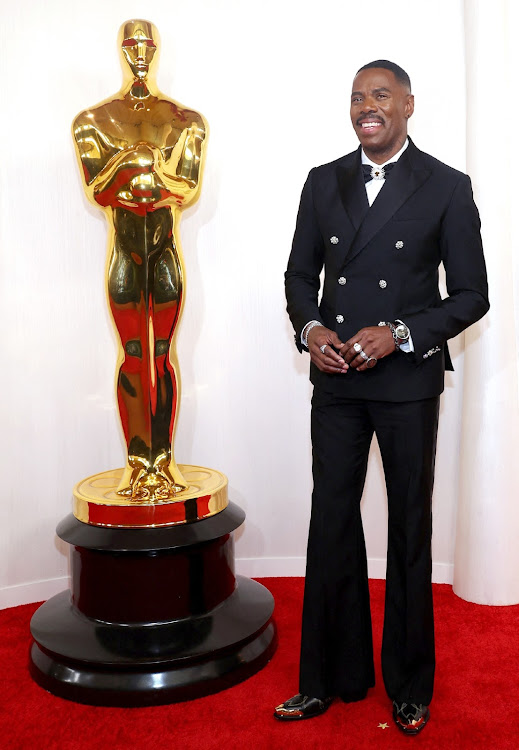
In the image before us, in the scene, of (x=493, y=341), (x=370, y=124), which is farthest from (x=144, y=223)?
(x=493, y=341)

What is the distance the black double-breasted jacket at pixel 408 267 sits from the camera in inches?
82.4

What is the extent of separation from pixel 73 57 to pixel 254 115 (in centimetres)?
79

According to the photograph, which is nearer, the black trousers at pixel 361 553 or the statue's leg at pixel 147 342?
the black trousers at pixel 361 553

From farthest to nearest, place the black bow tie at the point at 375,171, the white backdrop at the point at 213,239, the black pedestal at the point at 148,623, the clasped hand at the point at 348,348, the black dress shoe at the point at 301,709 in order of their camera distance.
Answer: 1. the white backdrop at the point at 213,239
2. the black pedestal at the point at 148,623
3. the black dress shoe at the point at 301,709
4. the black bow tie at the point at 375,171
5. the clasped hand at the point at 348,348

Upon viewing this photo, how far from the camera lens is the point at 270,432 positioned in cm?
357

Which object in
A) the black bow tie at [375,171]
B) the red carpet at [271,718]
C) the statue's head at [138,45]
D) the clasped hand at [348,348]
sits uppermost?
the statue's head at [138,45]

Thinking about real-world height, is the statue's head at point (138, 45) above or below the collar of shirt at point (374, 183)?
above

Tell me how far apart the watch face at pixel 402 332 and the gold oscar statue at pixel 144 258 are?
3.14 ft

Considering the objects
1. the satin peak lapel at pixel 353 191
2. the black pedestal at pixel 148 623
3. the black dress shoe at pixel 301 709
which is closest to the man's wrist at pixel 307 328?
the satin peak lapel at pixel 353 191

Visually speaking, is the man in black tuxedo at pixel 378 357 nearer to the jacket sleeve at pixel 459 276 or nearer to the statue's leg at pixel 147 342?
the jacket sleeve at pixel 459 276

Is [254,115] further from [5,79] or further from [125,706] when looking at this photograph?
[125,706]

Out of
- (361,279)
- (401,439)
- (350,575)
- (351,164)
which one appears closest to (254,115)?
(351,164)

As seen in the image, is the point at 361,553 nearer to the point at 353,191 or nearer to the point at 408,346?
the point at 408,346

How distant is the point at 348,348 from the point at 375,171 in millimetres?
513
